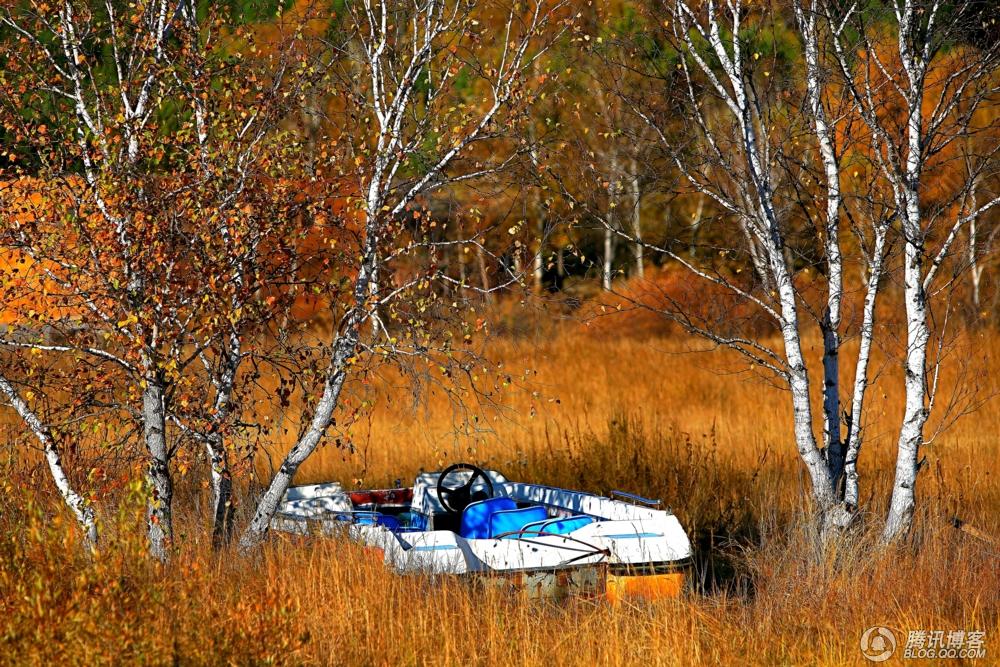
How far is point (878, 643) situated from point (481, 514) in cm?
294

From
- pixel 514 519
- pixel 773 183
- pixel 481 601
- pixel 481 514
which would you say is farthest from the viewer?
pixel 773 183

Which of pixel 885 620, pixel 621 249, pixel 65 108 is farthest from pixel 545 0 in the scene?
pixel 621 249

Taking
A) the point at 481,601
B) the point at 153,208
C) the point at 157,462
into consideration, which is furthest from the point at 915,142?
the point at 157,462

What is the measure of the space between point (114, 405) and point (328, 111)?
2375 millimetres

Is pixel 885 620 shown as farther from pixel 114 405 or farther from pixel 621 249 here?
pixel 621 249

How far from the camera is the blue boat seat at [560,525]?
7.77m

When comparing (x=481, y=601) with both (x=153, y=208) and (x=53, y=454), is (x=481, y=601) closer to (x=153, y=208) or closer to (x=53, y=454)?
(x=53, y=454)

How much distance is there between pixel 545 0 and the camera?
733 centimetres

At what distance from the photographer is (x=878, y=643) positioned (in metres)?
6.29

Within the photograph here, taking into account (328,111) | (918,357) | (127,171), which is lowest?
(918,357)

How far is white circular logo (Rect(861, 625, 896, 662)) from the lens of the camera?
616cm

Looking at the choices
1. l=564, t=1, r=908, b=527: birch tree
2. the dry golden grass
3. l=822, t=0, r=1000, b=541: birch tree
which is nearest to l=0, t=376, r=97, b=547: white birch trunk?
the dry golden grass

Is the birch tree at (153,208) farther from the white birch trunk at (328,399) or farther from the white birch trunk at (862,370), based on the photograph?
the white birch trunk at (862,370)

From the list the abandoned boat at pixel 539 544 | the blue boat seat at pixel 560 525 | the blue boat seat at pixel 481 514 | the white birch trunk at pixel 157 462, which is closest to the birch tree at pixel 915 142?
the abandoned boat at pixel 539 544
